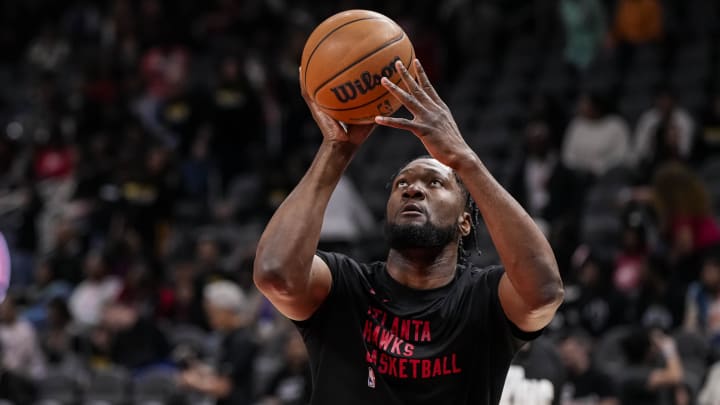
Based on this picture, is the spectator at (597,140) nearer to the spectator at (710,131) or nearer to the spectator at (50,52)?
A: the spectator at (710,131)

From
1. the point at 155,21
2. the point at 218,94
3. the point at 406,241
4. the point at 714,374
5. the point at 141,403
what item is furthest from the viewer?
the point at 155,21

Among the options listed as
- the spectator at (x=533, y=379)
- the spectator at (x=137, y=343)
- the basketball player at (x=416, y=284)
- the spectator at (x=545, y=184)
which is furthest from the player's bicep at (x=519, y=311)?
the spectator at (x=137, y=343)

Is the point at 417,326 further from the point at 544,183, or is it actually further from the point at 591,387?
the point at 544,183

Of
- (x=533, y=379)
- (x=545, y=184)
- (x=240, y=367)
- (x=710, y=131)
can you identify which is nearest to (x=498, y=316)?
(x=533, y=379)

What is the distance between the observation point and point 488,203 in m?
2.98

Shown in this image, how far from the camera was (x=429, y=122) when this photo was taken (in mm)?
3012

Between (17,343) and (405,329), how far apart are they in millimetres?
6291

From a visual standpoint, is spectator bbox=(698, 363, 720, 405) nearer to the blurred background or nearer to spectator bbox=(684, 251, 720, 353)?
the blurred background

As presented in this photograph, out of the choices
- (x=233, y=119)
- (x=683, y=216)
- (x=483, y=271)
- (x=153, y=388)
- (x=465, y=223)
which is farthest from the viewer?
(x=233, y=119)

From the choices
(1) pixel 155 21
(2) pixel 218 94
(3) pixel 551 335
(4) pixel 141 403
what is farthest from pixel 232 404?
(1) pixel 155 21

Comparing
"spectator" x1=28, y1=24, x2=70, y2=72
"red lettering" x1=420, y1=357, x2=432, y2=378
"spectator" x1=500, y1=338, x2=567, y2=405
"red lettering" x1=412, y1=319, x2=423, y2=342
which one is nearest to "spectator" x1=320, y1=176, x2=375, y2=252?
"spectator" x1=500, y1=338, x2=567, y2=405

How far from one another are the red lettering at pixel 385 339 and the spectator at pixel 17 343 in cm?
605

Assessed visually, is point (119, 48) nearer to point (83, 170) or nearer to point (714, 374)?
point (83, 170)

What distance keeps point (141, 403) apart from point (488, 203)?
5.51 m
